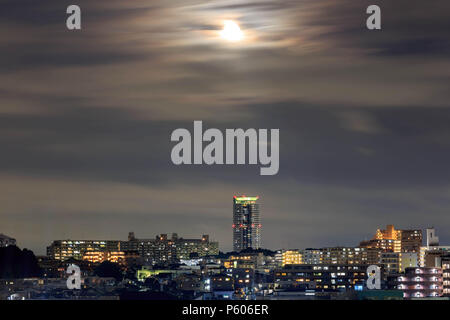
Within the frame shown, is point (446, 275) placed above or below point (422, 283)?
above

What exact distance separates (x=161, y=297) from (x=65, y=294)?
14.8 meters

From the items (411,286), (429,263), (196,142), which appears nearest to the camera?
(196,142)

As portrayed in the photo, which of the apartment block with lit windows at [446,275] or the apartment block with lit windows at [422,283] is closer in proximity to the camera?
the apartment block with lit windows at [446,275]

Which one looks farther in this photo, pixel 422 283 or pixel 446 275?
pixel 422 283

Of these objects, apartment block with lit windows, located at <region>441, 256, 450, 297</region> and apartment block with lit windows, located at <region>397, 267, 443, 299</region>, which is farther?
apartment block with lit windows, located at <region>397, 267, 443, 299</region>

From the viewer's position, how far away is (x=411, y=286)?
172375mm
